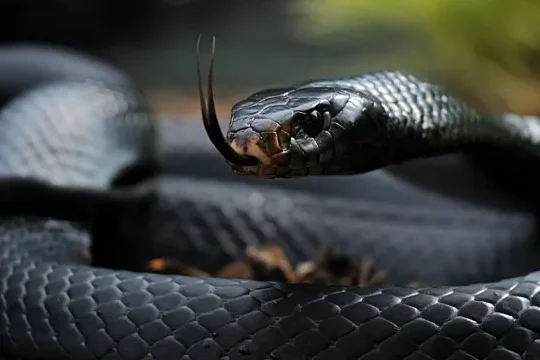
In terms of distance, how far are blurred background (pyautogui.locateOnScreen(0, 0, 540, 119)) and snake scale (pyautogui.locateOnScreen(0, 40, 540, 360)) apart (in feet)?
5.08

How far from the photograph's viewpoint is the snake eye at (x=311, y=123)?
5.01ft

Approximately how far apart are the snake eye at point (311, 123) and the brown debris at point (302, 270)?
0.83m

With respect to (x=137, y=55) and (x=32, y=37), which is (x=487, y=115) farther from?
(x=137, y=55)

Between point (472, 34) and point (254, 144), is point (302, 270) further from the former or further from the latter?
point (472, 34)

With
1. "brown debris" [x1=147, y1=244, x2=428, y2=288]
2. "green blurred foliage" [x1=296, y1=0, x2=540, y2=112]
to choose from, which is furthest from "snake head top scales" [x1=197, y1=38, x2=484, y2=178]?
"green blurred foliage" [x1=296, y1=0, x2=540, y2=112]

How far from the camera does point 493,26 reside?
4203 millimetres

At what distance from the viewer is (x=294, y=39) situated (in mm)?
7281

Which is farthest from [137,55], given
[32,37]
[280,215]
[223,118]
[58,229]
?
[58,229]

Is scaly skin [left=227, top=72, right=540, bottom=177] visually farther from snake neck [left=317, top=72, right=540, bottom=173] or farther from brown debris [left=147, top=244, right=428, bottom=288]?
brown debris [left=147, top=244, right=428, bottom=288]

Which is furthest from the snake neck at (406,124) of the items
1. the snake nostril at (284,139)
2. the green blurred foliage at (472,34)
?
the green blurred foliage at (472,34)

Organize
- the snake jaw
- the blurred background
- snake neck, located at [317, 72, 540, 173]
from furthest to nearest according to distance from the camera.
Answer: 1. the blurred background
2. snake neck, located at [317, 72, 540, 173]
3. the snake jaw

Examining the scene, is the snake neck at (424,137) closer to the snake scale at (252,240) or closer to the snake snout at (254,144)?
the snake scale at (252,240)

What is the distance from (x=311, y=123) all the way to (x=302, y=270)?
102 centimetres

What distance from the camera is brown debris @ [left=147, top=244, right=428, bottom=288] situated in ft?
7.73
